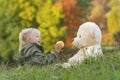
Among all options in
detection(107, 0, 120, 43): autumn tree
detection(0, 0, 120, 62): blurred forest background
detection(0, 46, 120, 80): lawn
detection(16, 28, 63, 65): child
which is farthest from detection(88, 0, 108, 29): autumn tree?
detection(0, 46, 120, 80): lawn

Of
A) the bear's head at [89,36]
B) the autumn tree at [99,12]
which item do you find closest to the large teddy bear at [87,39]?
the bear's head at [89,36]

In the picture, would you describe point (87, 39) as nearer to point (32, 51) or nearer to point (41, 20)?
point (32, 51)

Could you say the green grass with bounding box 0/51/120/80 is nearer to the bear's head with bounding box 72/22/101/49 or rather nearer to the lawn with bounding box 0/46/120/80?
the lawn with bounding box 0/46/120/80

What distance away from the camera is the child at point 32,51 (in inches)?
300

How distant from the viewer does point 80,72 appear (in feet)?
18.3

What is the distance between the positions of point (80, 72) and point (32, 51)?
2.31 m

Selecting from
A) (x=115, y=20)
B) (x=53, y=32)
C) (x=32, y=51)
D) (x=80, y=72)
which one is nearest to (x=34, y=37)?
(x=32, y=51)

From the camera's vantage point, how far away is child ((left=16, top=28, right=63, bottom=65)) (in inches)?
300

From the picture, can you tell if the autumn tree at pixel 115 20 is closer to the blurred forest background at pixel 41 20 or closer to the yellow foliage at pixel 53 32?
the blurred forest background at pixel 41 20

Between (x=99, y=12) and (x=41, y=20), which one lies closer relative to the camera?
(x=41, y=20)

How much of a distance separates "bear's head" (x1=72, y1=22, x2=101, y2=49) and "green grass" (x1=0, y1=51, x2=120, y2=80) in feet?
2.17

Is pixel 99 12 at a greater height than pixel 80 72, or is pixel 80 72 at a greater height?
pixel 99 12

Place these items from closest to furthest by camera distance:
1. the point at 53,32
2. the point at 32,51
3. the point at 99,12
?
the point at 32,51, the point at 53,32, the point at 99,12

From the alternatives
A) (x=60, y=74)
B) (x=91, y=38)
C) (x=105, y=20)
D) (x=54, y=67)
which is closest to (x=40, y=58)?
(x=91, y=38)
